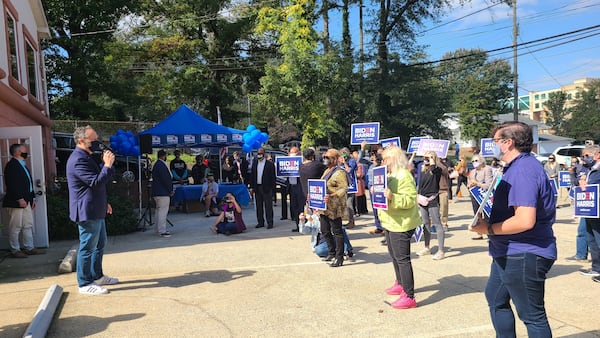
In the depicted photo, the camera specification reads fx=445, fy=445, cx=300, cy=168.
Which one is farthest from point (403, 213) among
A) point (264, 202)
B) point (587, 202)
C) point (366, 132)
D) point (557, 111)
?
point (557, 111)

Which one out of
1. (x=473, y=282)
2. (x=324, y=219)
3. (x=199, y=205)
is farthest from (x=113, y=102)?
(x=473, y=282)

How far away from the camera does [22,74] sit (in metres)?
11.9

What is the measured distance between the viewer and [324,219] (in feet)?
23.3

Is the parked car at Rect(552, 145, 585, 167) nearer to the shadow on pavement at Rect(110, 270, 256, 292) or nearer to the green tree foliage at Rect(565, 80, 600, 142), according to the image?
the green tree foliage at Rect(565, 80, 600, 142)

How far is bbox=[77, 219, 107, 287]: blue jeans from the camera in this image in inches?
222

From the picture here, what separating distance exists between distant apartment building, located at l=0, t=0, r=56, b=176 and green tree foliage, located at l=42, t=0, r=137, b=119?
11.2 metres

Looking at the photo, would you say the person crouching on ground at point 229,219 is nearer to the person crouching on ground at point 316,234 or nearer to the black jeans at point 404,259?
the person crouching on ground at point 316,234

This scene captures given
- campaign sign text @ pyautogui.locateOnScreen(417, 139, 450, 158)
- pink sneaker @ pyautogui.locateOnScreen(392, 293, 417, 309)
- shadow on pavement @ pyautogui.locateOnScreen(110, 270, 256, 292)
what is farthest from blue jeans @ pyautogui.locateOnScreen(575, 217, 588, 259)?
shadow on pavement @ pyautogui.locateOnScreen(110, 270, 256, 292)

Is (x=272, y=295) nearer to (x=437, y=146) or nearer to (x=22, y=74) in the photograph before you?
(x=437, y=146)

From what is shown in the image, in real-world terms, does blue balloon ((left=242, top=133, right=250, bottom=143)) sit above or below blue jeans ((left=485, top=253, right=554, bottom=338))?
above

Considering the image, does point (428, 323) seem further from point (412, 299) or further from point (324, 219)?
point (324, 219)

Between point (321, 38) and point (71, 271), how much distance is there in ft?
68.3

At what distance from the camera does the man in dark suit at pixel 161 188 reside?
10.3m

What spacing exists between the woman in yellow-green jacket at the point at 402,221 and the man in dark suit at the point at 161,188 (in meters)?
6.51
